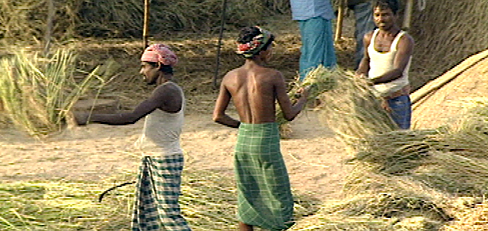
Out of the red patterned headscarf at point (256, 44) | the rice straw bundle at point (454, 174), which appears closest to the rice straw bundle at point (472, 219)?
the rice straw bundle at point (454, 174)

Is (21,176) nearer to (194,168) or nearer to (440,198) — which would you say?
(194,168)

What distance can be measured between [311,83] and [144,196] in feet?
4.01

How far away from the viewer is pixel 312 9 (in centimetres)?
865

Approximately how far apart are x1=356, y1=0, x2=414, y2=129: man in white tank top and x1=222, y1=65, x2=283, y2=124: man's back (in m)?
1.02

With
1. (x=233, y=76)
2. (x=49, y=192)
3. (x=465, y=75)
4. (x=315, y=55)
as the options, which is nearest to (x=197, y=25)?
(x=315, y=55)

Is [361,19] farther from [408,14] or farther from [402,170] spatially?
[402,170]

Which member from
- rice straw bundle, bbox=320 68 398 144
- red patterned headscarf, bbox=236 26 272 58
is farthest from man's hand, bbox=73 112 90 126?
rice straw bundle, bbox=320 68 398 144

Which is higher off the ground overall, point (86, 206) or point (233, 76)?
point (233, 76)

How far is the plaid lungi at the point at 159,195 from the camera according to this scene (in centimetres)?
469

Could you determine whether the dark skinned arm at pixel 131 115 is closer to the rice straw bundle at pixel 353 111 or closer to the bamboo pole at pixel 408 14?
the rice straw bundle at pixel 353 111

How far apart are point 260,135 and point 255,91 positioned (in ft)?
0.75

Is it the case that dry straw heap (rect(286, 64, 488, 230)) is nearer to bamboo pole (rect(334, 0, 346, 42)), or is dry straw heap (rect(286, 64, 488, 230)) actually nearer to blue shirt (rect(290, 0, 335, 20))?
blue shirt (rect(290, 0, 335, 20))

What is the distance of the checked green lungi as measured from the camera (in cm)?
470

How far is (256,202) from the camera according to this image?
4.80 metres
